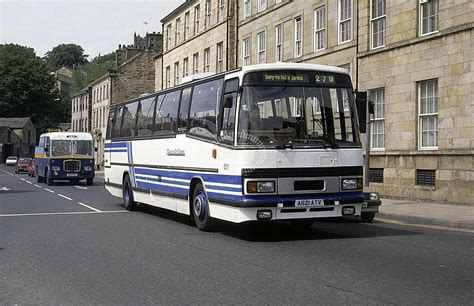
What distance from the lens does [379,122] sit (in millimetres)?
22672

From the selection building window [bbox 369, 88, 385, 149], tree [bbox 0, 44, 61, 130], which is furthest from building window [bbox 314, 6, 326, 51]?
tree [bbox 0, 44, 61, 130]

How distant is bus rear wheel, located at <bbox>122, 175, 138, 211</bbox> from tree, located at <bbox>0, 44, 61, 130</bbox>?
8153cm

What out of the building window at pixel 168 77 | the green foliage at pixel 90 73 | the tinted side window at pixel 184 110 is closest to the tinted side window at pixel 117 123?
the tinted side window at pixel 184 110

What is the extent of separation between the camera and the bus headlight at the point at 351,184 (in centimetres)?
1079

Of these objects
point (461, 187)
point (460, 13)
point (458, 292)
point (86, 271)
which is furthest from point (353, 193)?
point (460, 13)

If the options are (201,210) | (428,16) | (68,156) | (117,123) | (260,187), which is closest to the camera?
(260,187)

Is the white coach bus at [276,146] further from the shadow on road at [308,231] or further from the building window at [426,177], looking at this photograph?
the building window at [426,177]

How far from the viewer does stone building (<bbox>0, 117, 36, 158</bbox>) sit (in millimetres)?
101562

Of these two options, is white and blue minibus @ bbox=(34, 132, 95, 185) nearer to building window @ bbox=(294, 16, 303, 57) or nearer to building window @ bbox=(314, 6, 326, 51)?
building window @ bbox=(294, 16, 303, 57)

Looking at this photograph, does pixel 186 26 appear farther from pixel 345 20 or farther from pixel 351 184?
pixel 351 184

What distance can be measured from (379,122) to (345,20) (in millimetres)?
5072

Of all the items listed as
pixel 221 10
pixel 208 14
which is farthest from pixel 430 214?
pixel 208 14

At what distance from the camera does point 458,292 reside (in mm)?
6547

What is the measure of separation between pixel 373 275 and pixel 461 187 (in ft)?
40.0
